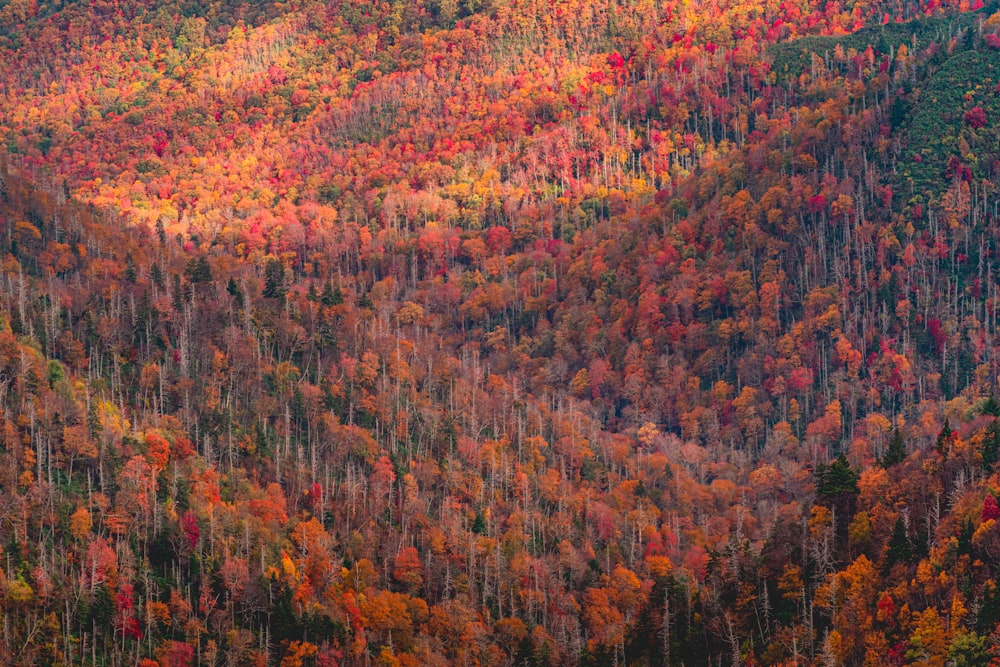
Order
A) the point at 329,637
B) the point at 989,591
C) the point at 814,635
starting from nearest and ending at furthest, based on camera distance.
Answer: the point at 989,591 < the point at 814,635 < the point at 329,637

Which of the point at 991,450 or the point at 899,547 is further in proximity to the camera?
the point at 991,450

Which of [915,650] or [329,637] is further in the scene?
[329,637]

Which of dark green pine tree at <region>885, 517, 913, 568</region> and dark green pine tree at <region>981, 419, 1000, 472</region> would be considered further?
dark green pine tree at <region>981, 419, 1000, 472</region>

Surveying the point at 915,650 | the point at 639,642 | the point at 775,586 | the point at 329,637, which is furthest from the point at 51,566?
the point at 915,650

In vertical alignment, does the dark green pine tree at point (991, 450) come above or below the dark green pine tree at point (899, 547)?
above

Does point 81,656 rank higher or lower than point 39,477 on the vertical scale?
lower

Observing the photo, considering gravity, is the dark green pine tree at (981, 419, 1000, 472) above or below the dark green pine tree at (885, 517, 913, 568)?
above

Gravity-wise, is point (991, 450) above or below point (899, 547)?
above

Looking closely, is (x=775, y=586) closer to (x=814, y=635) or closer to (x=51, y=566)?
(x=814, y=635)

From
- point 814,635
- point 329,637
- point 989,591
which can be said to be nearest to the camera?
point 989,591

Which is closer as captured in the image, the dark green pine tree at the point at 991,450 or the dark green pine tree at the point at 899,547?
the dark green pine tree at the point at 899,547
